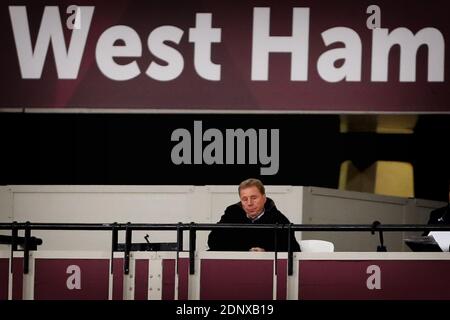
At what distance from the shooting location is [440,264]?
425 inches

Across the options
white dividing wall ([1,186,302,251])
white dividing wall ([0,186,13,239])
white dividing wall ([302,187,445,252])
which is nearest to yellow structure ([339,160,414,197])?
white dividing wall ([302,187,445,252])

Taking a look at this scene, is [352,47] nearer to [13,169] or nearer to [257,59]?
[257,59]

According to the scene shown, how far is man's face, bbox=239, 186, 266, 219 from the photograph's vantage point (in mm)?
11523

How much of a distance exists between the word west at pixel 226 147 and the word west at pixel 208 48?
1.93 meters

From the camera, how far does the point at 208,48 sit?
13.0m

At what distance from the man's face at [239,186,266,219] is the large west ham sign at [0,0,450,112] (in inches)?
61.7

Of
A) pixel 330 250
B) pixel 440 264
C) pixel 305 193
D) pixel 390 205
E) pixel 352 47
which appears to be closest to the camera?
pixel 440 264

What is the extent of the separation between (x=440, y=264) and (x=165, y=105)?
3.50m

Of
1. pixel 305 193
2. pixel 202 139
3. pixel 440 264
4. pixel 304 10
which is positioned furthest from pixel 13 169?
pixel 440 264

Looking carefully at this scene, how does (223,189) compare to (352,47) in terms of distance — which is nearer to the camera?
(352,47)

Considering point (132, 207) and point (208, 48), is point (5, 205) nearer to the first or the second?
point (132, 207)

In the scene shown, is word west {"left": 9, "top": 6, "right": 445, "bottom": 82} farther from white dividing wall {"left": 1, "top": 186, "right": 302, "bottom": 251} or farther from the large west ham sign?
white dividing wall {"left": 1, "top": 186, "right": 302, "bottom": 251}

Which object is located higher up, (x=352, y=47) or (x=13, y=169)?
(x=352, y=47)

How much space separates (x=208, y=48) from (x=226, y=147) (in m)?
2.08
